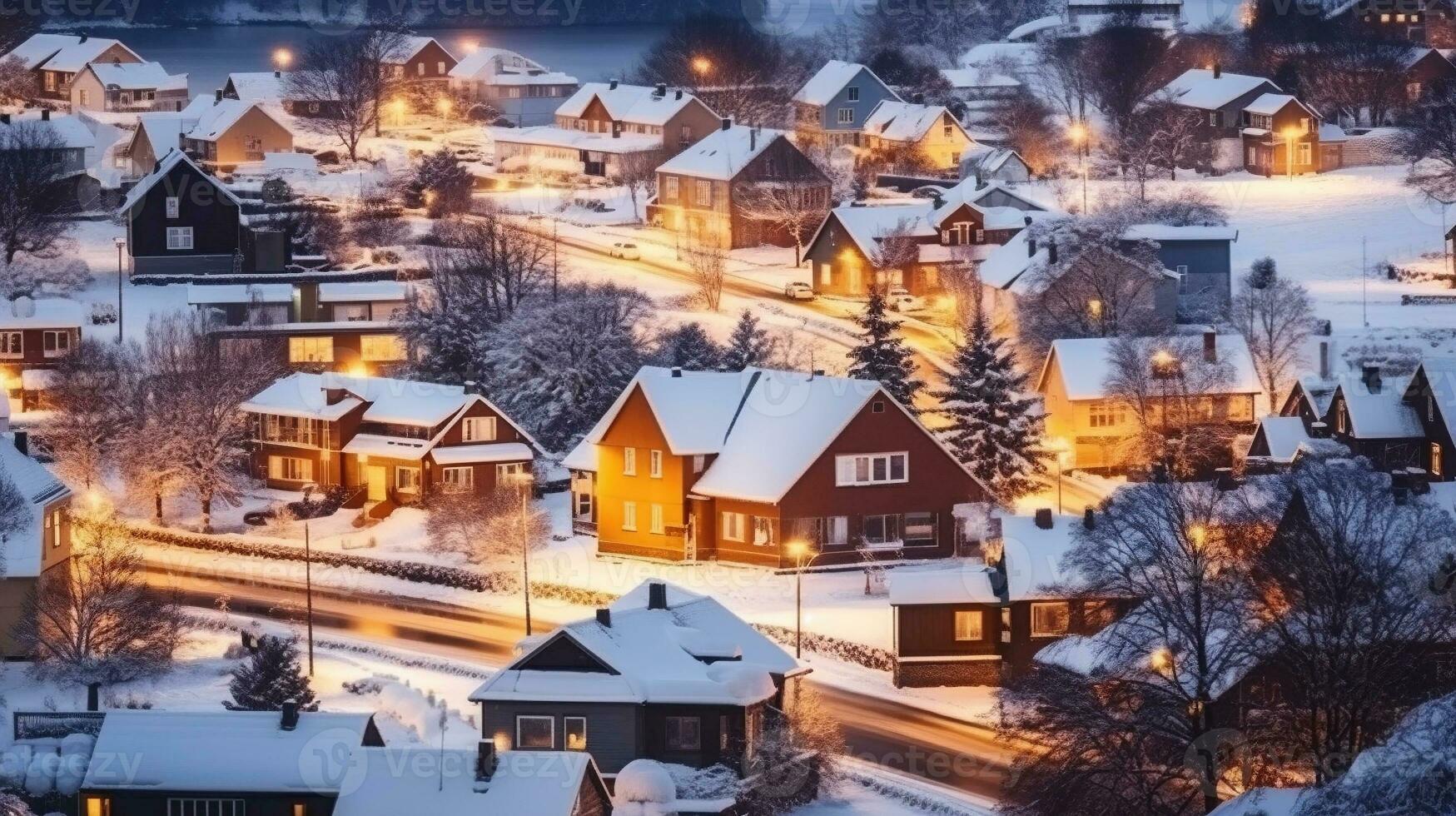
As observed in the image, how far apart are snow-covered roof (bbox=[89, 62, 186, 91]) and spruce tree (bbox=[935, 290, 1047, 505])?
59889 millimetres

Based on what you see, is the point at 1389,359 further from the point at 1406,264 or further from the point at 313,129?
the point at 313,129

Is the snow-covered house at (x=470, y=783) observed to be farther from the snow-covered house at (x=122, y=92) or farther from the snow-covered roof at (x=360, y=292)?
the snow-covered house at (x=122, y=92)

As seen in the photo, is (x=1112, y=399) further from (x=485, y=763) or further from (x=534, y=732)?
(x=485, y=763)

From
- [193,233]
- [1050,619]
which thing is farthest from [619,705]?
[193,233]

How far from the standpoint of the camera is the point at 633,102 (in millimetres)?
103188

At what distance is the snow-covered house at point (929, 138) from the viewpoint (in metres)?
98.0

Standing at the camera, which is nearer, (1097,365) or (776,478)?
(776,478)

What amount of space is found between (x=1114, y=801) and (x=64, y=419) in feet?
106

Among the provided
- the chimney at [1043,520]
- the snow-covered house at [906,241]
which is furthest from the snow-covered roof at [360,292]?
the chimney at [1043,520]

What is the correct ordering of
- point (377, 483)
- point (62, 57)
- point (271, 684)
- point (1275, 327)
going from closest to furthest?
1. point (271, 684)
2. point (377, 483)
3. point (1275, 327)
4. point (62, 57)

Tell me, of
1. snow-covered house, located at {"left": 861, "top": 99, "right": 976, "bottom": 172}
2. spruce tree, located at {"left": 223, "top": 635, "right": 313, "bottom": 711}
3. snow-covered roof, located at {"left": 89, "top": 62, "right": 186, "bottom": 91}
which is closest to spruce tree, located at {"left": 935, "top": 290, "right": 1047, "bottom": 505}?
spruce tree, located at {"left": 223, "top": 635, "right": 313, "bottom": 711}

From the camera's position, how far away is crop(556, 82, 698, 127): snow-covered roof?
333 feet

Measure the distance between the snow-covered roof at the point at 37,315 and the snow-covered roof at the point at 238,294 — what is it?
3.98 m

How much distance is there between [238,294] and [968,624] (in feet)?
99.3
